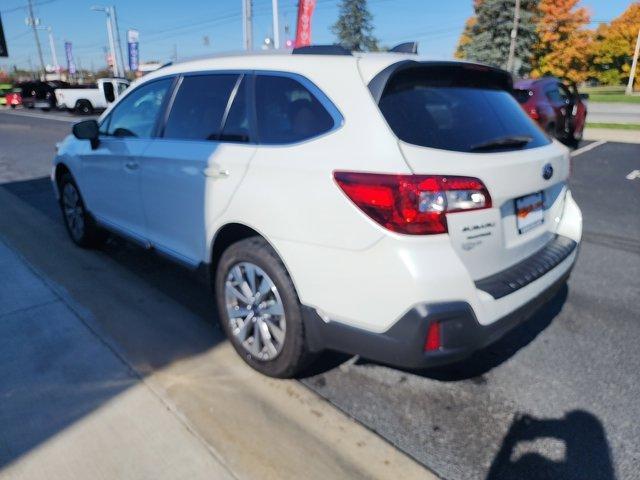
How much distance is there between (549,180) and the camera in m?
2.49

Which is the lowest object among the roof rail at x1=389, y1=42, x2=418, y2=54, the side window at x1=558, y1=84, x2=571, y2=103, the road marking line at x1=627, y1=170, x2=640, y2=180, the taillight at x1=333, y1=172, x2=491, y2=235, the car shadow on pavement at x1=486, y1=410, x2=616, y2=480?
the road marking line at x1=627, y1=170, x2=640, y2=180

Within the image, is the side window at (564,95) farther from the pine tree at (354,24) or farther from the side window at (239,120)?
the pine tree at (354,24)

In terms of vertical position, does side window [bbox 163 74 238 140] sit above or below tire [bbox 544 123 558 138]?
above

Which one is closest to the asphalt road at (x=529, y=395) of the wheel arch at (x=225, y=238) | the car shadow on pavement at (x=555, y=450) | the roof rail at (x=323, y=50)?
the car shadow on pavement at (x=555, y=450)

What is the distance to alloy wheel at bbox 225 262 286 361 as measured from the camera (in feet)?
8.18

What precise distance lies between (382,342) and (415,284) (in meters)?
0.33

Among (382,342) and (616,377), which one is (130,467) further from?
(616,377)

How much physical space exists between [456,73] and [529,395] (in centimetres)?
174

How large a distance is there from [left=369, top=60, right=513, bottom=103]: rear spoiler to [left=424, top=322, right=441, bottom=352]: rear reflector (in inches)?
40.0

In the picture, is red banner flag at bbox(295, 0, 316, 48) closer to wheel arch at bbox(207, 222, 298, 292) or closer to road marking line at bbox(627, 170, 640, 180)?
road marking line at bbox(627, 170, 640, 180)

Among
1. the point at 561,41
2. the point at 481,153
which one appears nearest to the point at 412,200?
the point at 481,153

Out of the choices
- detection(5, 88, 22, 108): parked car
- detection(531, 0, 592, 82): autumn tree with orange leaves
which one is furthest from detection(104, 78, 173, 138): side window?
detection(531, 0, 592, 82): autumn tree with orange leaves

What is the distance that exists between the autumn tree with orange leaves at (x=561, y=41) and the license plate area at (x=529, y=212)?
4945 cm

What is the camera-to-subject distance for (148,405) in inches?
95.5
